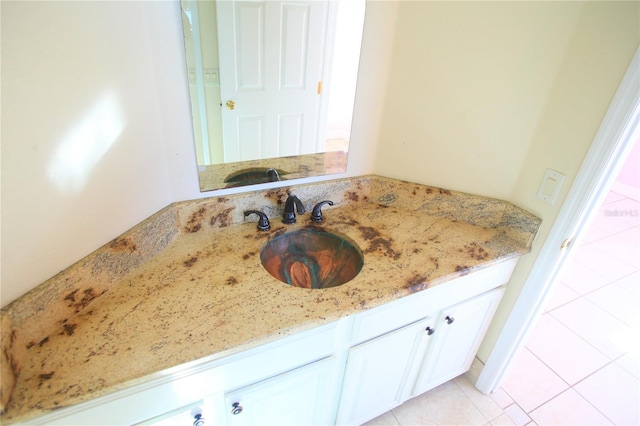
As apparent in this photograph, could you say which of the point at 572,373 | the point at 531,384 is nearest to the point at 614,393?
the point at 572,373

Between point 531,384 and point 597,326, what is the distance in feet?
2.55

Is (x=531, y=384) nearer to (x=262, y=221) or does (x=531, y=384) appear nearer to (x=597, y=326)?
(x=597, y=326)

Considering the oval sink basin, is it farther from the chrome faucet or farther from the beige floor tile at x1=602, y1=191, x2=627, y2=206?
the beige floor tile at x1=602, y1=191, x2=627, y2=206

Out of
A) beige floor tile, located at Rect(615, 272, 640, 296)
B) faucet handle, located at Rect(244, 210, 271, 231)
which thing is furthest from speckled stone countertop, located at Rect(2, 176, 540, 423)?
beige floor tile, located at Rect(615, 272, 640, 296)

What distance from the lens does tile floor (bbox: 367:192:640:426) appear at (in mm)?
1575

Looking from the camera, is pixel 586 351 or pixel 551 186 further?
pixel 586 351

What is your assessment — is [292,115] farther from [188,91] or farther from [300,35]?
[188,91]

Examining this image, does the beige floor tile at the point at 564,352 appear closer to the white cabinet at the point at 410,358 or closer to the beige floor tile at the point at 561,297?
the beige floor tile at the point at 561,297

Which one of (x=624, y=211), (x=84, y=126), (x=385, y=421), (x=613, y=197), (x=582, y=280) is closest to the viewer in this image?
(x=84, y=126)

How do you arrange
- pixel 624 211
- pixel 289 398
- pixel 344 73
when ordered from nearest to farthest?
pixel 289 398
pixel 344 73
pixel 624 211

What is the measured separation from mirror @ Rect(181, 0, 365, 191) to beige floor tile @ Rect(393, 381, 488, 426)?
3.94ft

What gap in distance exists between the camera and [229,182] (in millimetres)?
1256

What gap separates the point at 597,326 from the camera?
2096 mm

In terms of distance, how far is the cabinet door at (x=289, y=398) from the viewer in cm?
96
